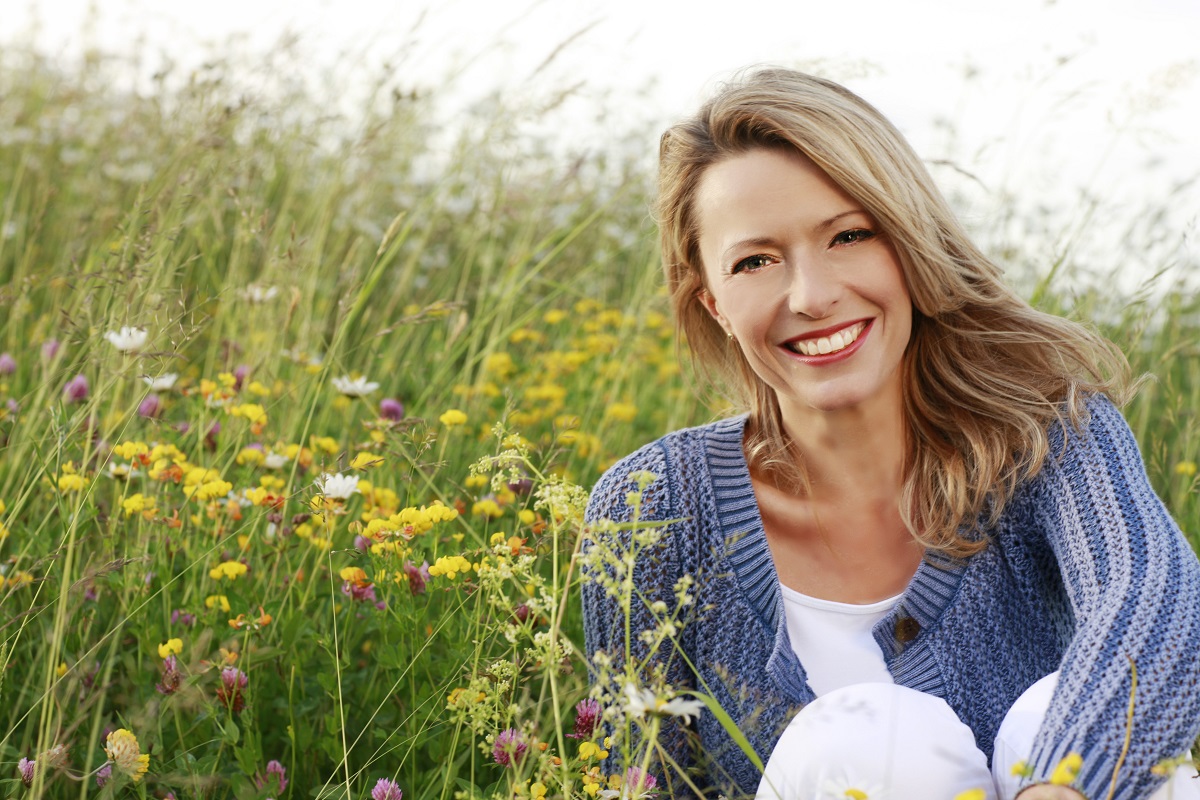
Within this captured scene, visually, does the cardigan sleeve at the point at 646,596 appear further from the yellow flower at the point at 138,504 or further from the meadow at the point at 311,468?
the yellow flower at the point at 138,504

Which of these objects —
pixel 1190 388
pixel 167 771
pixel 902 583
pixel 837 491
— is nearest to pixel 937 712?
pixel 902 583

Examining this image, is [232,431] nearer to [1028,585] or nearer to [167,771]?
[167,771]

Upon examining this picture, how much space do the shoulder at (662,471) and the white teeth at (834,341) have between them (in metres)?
0.26

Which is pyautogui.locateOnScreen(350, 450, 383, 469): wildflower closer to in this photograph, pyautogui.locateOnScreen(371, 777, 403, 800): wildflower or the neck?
pyautogui.locateOnScreen(371, 777, 403, 800): wildflower

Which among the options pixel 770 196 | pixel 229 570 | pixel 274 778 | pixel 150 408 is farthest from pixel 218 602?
pixel 770 196

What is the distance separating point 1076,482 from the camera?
1722 mm

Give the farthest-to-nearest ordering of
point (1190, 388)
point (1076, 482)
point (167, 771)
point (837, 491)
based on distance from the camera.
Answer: point (1190, 388)
point (837, 491)
point (1076, 482)
point (167, 771)

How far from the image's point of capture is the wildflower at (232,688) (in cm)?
156

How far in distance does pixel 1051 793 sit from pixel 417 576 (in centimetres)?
88

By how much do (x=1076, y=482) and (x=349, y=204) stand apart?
8.98 ft

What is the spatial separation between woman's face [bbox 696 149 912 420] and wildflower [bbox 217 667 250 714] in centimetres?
93

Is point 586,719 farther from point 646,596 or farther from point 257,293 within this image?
point 257,293

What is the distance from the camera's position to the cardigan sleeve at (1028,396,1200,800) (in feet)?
4.25

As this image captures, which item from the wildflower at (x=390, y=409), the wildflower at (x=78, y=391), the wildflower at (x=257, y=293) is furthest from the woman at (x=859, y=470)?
the wildflower at (x=78, y=391)
